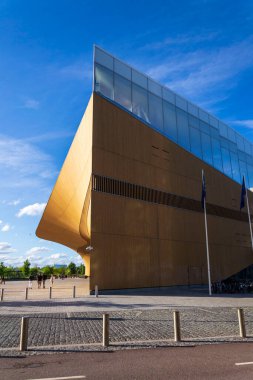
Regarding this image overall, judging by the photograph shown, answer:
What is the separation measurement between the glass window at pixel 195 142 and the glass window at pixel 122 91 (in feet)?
32.7

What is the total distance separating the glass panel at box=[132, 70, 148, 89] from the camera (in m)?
30.2

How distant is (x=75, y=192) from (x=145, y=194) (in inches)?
338

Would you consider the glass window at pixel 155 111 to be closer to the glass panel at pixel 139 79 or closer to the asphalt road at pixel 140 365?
the glass panel at pixel 139 79

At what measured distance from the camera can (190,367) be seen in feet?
19.9

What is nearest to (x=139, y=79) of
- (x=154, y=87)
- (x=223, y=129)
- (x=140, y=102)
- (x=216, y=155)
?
(x=154, y=87)

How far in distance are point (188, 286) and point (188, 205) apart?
777cm

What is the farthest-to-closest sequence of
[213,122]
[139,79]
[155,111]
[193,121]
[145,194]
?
[213,122]
[193,121]
[155,111]
[139,79]
[145,194]

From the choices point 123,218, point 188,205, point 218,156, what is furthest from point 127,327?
point 218,156

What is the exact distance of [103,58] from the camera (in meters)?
27.5

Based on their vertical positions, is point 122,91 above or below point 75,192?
above

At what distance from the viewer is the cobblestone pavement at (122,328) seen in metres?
8.35

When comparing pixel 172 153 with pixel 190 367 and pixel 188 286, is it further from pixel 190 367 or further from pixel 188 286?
pixel 190 367

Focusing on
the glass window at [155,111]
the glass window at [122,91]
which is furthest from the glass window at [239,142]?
the glass window at [122,91]

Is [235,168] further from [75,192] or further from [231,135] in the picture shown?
[75,192]
